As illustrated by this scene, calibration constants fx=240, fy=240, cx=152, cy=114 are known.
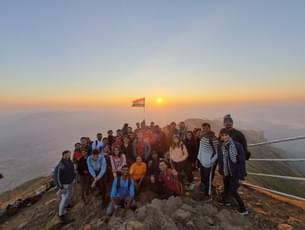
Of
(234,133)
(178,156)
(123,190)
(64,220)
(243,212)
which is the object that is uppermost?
(234,133)

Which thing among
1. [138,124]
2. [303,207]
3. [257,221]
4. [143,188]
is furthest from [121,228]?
[138,124]

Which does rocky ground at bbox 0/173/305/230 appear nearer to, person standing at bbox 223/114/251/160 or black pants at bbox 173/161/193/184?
black pants at bbox 173/161/193/184

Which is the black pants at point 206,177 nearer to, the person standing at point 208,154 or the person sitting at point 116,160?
the person standing at point 208,154

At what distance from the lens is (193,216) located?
6.61 meters

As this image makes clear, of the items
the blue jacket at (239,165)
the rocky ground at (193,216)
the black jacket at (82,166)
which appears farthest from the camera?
the black jacket at (82,166)

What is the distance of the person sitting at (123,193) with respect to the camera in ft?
25.9

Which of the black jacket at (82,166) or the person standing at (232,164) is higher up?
the person standing at (232,164)

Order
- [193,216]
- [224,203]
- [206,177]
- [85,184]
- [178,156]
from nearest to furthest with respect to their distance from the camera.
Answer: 1. [193,216]
2. [224,203]
3. [206,177]
4. [178,156]
5. [85,184]

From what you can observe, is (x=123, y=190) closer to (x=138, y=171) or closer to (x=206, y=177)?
(x=138, y=171)

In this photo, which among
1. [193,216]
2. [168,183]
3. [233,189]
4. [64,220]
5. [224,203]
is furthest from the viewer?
[64,220]

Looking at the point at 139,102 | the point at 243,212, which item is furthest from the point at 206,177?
the point at 139,102

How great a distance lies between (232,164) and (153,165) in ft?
9.87

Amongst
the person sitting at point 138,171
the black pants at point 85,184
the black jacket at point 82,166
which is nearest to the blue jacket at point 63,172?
the black jacket at point 82,166

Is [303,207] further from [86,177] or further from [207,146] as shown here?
[86,177]
